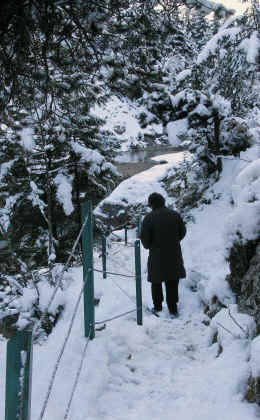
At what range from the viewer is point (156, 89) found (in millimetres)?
5281

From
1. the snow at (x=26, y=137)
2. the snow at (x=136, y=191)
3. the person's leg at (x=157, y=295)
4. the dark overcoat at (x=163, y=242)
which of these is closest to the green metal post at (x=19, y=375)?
the dark overcoat at (x=163, y=242)

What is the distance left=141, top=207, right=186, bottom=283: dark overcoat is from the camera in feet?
16.7

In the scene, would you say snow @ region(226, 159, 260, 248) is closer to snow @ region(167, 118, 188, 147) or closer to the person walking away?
the person walking away

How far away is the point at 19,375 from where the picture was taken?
54.4 inches

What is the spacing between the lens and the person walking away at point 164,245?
5.08 m

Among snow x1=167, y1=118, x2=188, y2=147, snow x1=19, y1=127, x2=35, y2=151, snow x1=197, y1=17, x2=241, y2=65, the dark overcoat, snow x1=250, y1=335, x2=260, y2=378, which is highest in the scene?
snow x1=197, y1=17, x2=241, y2=65

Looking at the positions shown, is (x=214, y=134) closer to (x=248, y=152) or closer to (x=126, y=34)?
(x=248, y=152)

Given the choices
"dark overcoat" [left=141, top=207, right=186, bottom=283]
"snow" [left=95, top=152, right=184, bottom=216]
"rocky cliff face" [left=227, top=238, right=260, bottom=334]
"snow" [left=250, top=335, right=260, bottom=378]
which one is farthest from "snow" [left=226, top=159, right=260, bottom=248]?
"snow" [left=95, top=152, right=184, bottom=216]

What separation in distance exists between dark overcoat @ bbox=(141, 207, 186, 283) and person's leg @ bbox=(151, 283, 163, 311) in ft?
0.41

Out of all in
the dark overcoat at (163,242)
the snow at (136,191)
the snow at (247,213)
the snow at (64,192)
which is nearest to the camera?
the snow at (247,213)

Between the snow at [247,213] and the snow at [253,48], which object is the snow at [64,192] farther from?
the snow at [253,48]

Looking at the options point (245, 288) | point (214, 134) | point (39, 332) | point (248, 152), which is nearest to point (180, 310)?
point (245, 288)

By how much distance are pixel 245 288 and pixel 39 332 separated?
3.30m

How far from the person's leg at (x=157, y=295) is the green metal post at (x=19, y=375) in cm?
387
